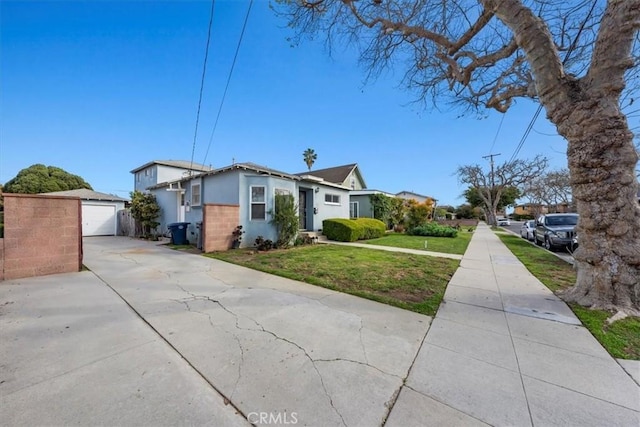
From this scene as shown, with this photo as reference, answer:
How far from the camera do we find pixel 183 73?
9.39 m

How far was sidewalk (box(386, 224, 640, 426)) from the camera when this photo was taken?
1711 mm

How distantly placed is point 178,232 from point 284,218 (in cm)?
535

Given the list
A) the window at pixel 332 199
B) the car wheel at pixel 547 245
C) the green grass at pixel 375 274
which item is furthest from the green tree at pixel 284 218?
the car wheel at pixel 547 245

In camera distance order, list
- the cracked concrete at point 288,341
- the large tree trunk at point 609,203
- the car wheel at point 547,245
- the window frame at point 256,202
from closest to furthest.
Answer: the cracked concrete at point 288,341
the large tree trunk at point 609,203
the window frame at point 256,202
the car wheel at point 547,245

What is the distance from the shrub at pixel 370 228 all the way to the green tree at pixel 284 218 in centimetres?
496

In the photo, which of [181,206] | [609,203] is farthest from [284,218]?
[609,203]

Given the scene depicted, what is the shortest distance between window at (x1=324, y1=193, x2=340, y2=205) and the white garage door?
15185mm

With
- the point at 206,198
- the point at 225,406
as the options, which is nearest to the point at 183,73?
the point at 206,198

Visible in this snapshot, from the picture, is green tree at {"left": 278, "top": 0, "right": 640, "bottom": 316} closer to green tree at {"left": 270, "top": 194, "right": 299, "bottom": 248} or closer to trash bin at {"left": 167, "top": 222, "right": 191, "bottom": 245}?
green tree at {"left": 270, "top": 194, "right": 299, "bottom": 248}

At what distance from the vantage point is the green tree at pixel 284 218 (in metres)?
10.2

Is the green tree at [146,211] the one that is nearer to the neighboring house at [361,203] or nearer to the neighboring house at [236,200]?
the neighboring house at [236,200]

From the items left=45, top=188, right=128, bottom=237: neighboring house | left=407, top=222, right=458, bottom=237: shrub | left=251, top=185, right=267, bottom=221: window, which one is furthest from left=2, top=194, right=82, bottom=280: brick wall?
left=407, top=222, right=458, bottom=237: shrub

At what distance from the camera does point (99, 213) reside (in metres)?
16.1

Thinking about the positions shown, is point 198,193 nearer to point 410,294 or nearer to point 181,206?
point 181,206
